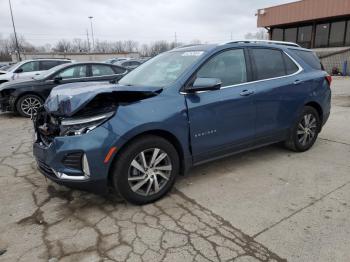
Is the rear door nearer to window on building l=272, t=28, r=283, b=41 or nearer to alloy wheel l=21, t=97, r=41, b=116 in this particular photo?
alloy wheel l=21, t=97, r=41, b=116

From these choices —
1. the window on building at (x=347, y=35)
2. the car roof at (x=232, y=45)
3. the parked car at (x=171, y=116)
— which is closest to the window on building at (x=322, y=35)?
the window on building at (x=347, y=35)

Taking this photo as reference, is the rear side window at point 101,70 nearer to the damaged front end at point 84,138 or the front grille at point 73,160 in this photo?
the damaged front end at point 84,138

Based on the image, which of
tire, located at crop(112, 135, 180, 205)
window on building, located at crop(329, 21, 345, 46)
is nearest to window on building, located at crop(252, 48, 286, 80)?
tire, located at crop(112, 135, 180, 205)

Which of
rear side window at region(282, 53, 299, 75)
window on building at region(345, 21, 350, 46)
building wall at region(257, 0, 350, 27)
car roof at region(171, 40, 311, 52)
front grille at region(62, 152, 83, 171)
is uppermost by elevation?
building wall at region(257, 0, 350, 27)

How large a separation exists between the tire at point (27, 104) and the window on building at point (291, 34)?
24.3 m

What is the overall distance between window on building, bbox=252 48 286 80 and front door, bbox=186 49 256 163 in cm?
24

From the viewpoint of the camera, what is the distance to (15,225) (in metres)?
2.84

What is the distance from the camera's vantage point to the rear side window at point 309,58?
179 inches

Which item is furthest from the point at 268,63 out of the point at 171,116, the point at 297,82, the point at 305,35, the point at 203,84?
the point at 305,35

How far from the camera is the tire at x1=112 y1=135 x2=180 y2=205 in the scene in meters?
2.90

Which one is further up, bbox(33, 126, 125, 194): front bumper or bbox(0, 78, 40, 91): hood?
bbox(0, 78, 40, 91): hood

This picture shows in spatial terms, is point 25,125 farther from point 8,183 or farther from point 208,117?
point 208,117

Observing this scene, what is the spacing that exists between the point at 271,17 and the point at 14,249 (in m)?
27.6

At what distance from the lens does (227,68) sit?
3.68 metres
